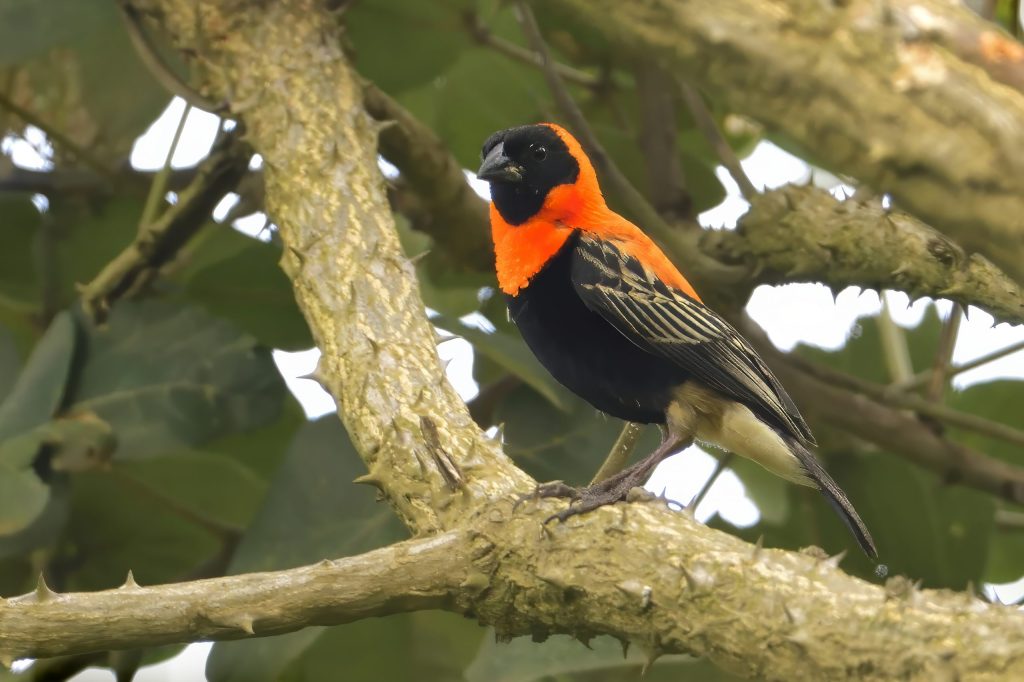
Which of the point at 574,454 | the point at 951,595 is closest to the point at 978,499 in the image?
the point at 574,454

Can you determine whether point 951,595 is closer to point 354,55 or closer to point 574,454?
point 574,454

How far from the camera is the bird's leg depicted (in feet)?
7.08

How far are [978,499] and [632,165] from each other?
142 centimetres

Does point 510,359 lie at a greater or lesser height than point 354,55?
lesser

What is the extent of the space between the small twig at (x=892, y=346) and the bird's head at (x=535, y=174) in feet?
3.05

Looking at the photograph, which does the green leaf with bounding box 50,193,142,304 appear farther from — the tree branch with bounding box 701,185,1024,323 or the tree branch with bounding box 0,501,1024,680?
the tree branch with bounding box 0,501,1024,680

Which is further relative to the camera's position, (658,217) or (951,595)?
(658,217)

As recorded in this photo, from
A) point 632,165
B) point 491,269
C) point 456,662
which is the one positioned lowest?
point 456,662

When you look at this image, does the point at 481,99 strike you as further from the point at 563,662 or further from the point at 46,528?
the point at 563,662

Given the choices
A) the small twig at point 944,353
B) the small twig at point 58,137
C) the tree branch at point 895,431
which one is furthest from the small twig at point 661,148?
the small twig at point 58,137

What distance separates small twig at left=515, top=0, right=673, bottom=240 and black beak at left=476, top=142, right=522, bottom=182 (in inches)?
9.8

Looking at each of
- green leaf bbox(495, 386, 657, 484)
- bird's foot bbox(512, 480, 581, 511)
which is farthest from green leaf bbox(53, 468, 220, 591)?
bird's foot bbox(512, 480, 581, 511)

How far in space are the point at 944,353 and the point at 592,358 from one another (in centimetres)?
102

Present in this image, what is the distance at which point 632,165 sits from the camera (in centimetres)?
391
